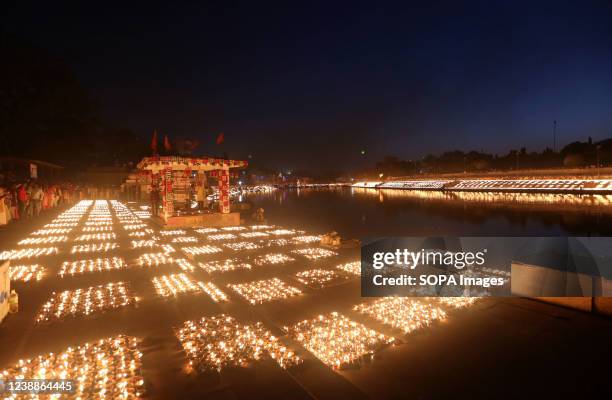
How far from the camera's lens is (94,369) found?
370 centimetres

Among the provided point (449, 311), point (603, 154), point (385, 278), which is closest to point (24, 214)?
point (385, 278)

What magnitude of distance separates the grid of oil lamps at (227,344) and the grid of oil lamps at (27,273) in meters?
4.73

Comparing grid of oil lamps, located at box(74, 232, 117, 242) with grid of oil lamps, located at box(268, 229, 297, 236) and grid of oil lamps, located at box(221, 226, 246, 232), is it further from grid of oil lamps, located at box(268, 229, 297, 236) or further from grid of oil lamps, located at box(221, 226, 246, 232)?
grid of oil lamps, located at box(268, 229, 297, 236)

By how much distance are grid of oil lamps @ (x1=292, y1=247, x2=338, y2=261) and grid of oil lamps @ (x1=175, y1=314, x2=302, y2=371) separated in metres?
4.19

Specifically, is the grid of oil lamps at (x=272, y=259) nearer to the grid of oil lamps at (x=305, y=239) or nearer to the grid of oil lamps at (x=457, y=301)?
the grid of oil lamps at (x=305, y=239)

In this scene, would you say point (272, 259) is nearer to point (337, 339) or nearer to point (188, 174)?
point (337, 339)

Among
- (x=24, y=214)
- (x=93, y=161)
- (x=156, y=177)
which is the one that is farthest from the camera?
(x=93, y=161)

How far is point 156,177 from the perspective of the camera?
18297mm

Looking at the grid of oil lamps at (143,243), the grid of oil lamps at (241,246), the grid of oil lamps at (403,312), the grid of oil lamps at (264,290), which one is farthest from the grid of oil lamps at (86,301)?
the grid of oil lamps at (143,243)

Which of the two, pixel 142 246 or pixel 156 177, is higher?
pixel 156 177

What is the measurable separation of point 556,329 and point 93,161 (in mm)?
47884

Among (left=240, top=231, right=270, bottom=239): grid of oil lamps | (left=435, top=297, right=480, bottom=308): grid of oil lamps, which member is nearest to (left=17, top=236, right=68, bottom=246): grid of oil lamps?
(left=240, top=231, right=270, bottom=239): grid of oil lamps

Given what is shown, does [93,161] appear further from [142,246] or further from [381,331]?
[381,331]

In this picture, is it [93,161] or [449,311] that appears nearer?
[449,311]
